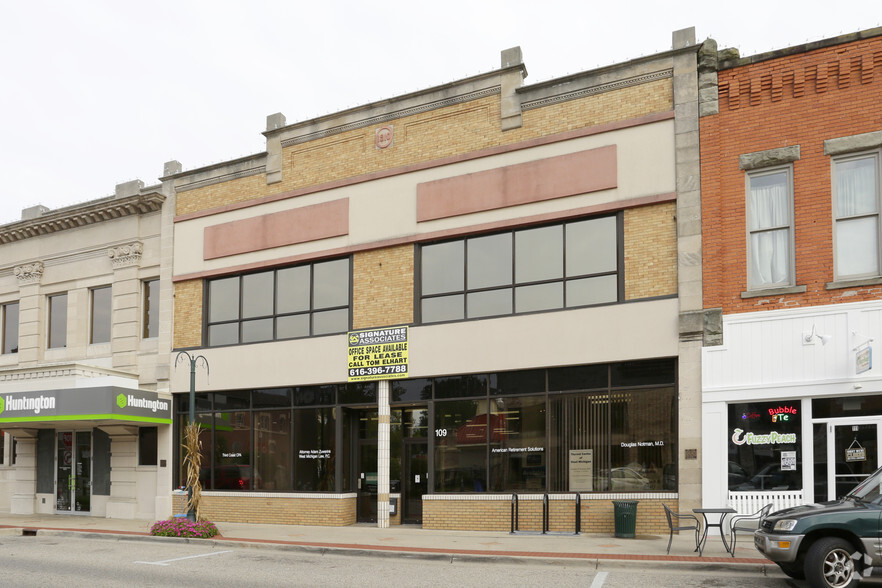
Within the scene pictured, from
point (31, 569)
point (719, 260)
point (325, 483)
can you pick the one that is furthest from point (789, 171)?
point (31, 569)

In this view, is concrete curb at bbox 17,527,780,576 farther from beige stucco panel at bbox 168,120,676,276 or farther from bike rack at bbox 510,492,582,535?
beige stucco panel at bbox 168,120,676,276

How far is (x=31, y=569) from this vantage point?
14234 mm

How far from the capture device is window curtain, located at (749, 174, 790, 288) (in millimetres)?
16578

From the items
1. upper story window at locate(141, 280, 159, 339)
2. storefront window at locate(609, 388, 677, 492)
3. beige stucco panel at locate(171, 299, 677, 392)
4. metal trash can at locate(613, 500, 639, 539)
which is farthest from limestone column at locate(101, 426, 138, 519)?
metal trash can at locate(613, 500, 639, 539)

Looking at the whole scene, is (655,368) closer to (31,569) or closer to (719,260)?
(719,260)

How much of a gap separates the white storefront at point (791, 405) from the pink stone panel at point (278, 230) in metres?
10.1

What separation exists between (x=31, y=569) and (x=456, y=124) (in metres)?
13.1

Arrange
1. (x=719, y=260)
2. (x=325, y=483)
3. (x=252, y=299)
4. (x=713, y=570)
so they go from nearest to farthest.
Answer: (x=713, y=570)
(x=719, y=260)
(x=325, y=483)
(x=252, y=299)

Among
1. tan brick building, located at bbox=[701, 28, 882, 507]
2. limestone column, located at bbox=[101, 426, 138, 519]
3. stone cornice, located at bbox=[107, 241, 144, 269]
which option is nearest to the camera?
tan brick building, located at bbox=[701, 28, 882, 507]

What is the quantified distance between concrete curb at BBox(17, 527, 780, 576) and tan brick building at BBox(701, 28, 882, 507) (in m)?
3.14

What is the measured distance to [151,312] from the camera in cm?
2531

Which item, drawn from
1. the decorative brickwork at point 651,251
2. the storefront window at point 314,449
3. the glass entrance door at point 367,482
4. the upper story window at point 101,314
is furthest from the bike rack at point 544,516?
the upper story window at point 101,314

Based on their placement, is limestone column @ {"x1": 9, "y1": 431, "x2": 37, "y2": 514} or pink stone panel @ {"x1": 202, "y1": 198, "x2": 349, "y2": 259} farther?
limestone column @ {"x1": 9, "y1": 431, "x2": 37, "y2": 514}

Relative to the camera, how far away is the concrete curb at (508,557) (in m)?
13.1
